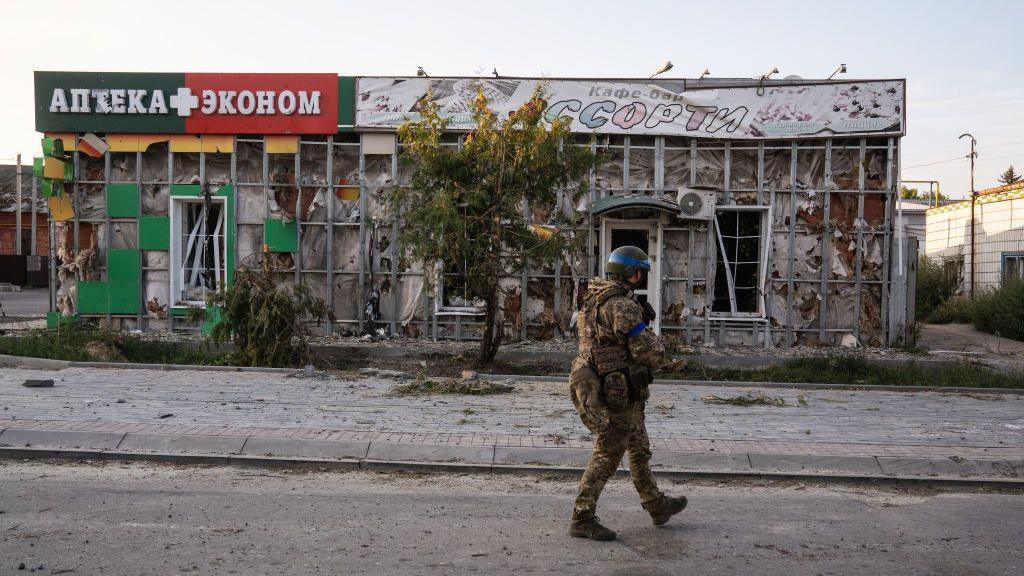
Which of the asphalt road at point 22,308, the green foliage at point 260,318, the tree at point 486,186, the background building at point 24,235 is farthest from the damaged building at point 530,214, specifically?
the background building at point 24,235

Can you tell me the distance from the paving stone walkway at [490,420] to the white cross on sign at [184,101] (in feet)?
20.0

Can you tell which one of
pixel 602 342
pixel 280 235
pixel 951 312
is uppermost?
pixel 280 235

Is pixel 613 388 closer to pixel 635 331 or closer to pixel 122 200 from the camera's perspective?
pixel 635 331

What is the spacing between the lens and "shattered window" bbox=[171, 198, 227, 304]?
1619cm

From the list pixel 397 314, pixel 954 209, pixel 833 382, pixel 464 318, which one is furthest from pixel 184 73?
pixel 954 209

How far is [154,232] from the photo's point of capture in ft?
52.5

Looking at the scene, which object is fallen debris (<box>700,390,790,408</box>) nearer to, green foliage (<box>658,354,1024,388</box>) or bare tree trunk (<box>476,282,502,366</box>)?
green foliage (<box>658,354,1024,388</box>)

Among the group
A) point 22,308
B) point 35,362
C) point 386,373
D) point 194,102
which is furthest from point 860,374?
point 22,308

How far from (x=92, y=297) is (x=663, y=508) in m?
14.2

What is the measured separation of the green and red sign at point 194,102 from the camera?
1573 centimetres

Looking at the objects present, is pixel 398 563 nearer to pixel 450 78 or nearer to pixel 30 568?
pixel 30 568

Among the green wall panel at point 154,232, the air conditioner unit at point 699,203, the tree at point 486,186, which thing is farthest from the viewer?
the green wall panel at point 154,232

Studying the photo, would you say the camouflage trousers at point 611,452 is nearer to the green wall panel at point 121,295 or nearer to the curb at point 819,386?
the curb at point 819,386

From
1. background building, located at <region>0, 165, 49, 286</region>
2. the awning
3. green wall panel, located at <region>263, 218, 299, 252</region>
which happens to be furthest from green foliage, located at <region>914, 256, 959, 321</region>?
background building, located at <region>0, 165, 49, 286</region>
